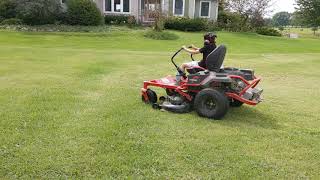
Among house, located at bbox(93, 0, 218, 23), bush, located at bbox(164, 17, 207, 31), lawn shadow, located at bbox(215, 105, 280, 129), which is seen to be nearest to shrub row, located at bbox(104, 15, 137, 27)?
house, located at bbox(93, 0, 218, 23)

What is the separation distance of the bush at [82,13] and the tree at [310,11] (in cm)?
3763

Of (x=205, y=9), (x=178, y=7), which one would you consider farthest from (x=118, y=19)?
(x=205, y=9)

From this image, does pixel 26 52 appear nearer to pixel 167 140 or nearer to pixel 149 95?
pixel 149 95

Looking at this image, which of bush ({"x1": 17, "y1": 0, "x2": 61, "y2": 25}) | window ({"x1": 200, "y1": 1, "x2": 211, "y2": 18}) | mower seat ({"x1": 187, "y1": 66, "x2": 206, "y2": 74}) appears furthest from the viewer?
window ({"x1": 200, "y1": 1, "x2": 211, "y2": 18})

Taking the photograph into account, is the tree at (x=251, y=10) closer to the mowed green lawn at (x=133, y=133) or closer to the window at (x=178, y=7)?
the window at (x=178, y=7)

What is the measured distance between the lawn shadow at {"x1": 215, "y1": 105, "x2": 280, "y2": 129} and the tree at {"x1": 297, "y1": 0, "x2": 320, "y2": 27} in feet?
180

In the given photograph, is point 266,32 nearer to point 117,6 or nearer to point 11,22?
point 117,6

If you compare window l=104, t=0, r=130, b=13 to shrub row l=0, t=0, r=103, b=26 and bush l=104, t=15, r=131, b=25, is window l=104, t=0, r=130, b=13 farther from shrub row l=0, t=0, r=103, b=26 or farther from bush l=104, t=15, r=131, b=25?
shrub row l=0, t=0, r=103, b=26

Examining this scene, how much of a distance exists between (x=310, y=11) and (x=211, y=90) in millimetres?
58386

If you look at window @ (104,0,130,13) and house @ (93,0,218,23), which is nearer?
house @ (93,0,218,23)

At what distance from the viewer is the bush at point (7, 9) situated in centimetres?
3136

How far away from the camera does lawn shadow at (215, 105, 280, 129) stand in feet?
25.1

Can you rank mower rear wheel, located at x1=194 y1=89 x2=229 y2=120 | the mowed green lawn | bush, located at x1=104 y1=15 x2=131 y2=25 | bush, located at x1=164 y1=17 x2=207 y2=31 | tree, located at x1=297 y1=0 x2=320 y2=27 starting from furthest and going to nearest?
tree, located at x1=297 y1=0 x2=320 y2=27
bush, located at x1=104 y1=15 x2=131 y2=25
bush, located at x1=164 y1=17 x2=207 y2=31
mower rear wheel, located at x1=194 y1=89 x2=229 y2=120
the mowed green lawn

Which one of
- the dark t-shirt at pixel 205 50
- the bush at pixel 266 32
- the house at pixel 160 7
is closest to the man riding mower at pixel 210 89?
the dark t-shirt at pixel 205 50
